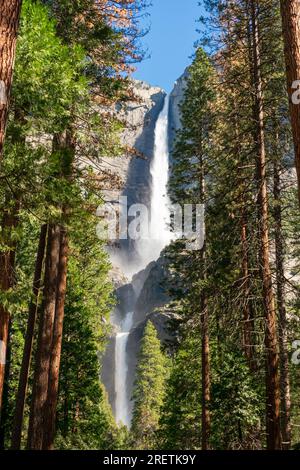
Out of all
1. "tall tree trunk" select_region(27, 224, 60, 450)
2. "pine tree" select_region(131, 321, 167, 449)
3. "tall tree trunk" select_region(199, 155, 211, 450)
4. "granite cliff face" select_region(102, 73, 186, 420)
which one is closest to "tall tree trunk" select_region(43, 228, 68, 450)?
"tall tree trunk" select_region(27, 224, 60, 450)

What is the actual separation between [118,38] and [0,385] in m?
8.43

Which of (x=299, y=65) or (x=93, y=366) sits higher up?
(x=299, y=65)

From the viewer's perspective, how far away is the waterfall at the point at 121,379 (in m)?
58.6

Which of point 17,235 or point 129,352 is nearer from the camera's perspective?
point 17,235

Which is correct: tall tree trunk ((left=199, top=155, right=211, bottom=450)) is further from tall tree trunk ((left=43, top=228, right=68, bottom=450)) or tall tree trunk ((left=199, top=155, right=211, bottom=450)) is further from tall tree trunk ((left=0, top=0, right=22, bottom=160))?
tall tree trunk ((left=0, top=0, right=22, bottom=160))

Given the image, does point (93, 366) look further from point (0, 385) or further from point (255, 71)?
point (255, 71)

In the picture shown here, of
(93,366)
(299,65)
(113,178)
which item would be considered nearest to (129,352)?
(93,366)

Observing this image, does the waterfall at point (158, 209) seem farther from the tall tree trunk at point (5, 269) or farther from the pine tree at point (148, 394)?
the tall tree trunk at point (5, 269)

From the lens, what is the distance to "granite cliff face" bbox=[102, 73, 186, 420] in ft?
206

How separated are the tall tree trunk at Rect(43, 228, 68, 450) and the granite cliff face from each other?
715 inches

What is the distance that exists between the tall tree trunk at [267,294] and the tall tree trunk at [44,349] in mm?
4538

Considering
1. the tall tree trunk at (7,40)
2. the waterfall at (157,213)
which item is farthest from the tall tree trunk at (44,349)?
the waterfall at (157,213)

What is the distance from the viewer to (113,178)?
13.4 metres

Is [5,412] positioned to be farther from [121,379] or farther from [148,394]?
[121,379]
